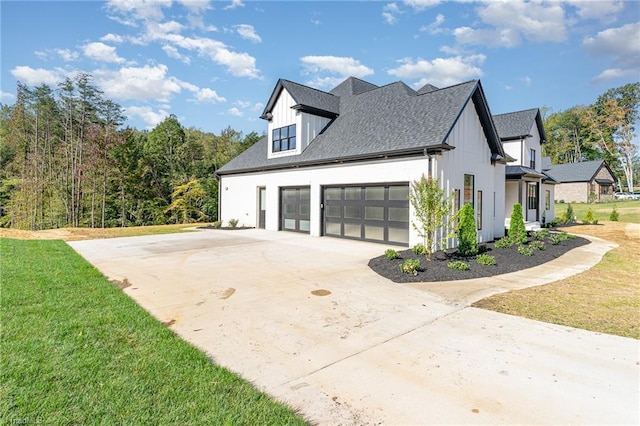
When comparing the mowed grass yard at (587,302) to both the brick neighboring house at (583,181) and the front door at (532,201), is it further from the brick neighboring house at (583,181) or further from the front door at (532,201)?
the brick neighboring house at (583,181)

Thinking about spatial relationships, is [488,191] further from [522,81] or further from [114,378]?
[114,378]

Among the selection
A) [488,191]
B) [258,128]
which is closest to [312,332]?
[488,191]

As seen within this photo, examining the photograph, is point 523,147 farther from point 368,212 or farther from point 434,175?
point 368,212

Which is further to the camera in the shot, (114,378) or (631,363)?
(631,363)

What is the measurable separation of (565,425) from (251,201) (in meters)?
17.3

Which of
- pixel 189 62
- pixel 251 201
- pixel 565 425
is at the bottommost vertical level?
pixel 565 425

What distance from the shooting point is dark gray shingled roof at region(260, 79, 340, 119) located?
15500 millimetres

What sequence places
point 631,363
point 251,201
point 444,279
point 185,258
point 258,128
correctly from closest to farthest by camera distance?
point 631,363 → point 444,279 → point 185,258 → point 251,201 → point 258,128

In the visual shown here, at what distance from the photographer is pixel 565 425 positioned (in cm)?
242

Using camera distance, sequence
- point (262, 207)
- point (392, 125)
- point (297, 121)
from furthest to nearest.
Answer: point (262, 207) → point (297, 121) → point (392, 125)

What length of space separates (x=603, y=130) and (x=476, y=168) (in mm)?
56743

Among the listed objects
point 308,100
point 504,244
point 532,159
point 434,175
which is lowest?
point 504,244

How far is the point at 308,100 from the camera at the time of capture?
15.8 metres

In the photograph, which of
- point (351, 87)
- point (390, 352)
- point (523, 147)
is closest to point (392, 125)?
point (351, 87)
